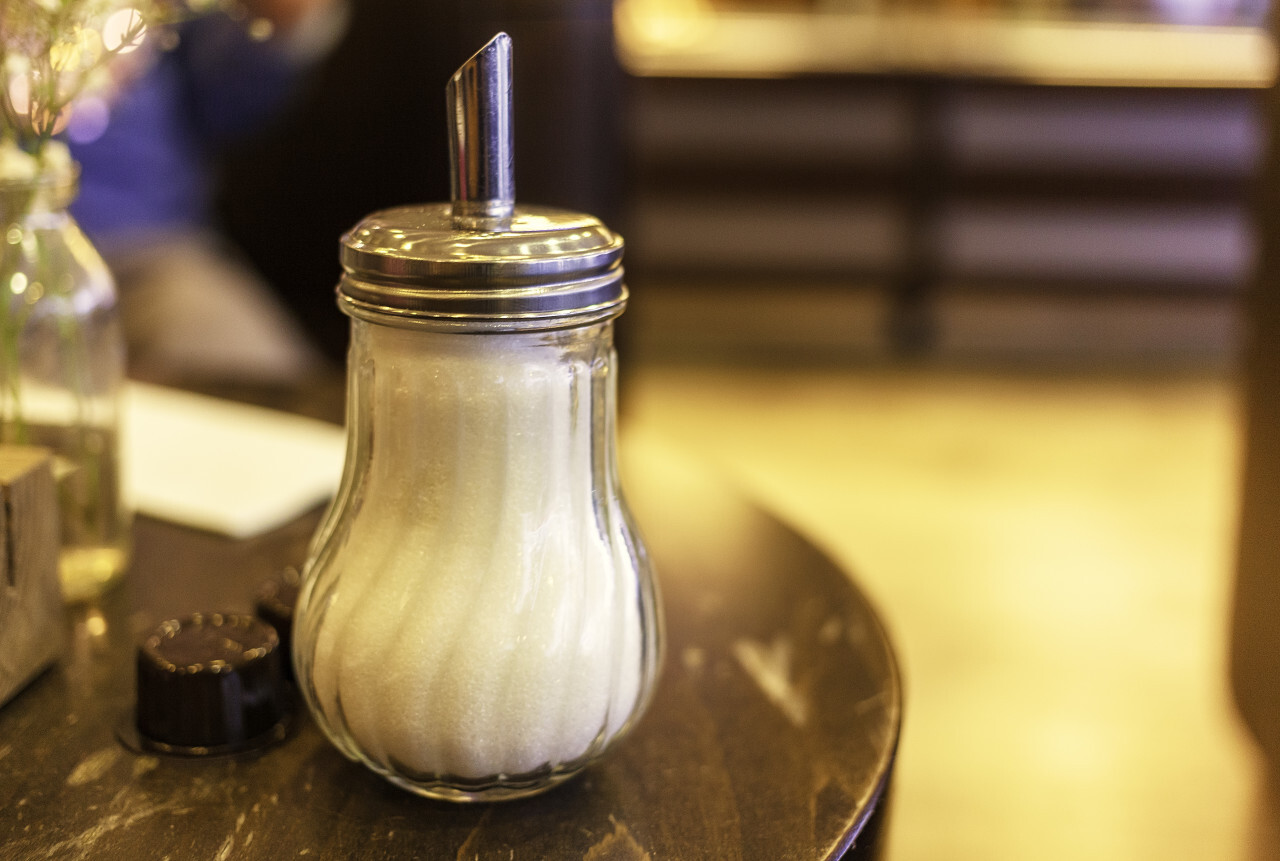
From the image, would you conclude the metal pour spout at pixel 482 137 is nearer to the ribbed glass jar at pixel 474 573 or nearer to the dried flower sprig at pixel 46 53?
the ribbed glass jar at pixel 474 573

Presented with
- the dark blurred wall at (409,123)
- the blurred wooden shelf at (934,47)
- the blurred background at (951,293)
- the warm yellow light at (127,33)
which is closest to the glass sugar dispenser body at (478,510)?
the warm yellow light at (127,33)

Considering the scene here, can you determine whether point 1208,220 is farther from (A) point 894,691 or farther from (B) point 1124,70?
(A) point 894,691

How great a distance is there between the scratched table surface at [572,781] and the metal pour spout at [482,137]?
7.9 inches

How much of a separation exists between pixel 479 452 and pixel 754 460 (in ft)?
6.53

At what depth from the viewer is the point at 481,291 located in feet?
1.23

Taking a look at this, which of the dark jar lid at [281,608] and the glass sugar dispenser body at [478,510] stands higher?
the glass sugar dispenser body at [478,510]

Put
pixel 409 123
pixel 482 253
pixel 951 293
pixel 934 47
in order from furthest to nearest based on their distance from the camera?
pixel 934 47, pixel 951 293, pixel 409 123, pixel 482 253

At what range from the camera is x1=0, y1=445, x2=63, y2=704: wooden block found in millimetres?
475

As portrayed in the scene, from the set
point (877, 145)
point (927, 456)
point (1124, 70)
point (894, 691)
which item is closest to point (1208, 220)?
point (1124, 70)

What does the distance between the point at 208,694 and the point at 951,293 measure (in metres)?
2.73

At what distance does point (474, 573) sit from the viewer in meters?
0.40

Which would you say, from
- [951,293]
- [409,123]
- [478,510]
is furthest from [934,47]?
[478,510]

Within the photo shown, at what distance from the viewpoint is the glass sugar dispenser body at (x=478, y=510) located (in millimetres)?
390

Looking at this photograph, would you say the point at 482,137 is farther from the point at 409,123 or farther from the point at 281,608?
the point at 409,123
